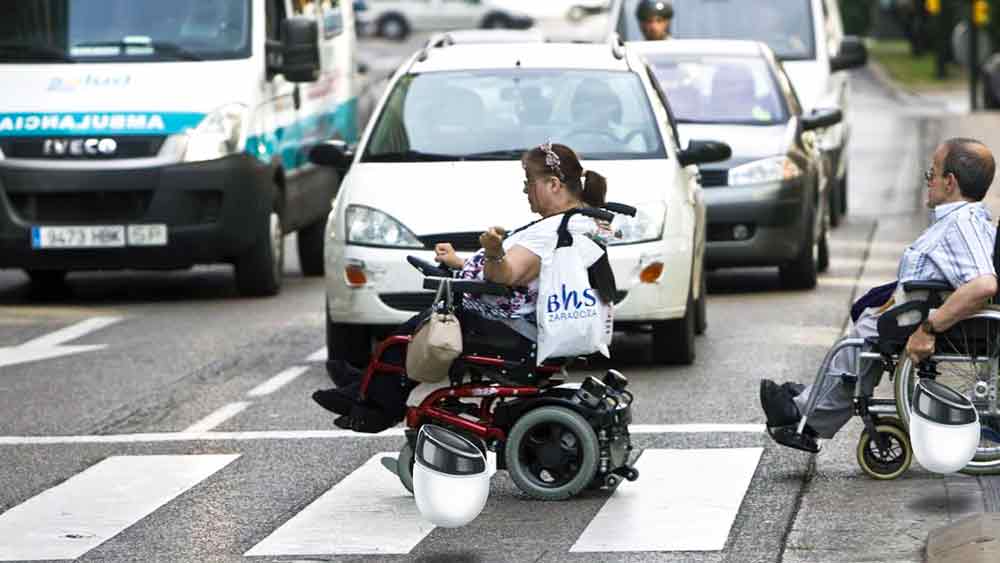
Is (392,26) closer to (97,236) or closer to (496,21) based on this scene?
(496,21)

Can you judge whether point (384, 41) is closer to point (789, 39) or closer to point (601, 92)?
point (789, 39)

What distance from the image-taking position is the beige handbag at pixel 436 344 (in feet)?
27.1

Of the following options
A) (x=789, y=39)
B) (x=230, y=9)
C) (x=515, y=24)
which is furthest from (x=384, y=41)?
(x=230, y=9)

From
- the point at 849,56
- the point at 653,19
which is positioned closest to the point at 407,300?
the point at 653,19

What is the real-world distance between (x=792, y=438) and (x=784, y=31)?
1223 centimetres

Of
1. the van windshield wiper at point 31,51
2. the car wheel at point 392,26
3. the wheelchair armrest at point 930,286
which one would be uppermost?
the wheelchair armrest at point 930,286

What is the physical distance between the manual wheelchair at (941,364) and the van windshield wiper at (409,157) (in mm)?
4061

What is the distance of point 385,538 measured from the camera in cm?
809

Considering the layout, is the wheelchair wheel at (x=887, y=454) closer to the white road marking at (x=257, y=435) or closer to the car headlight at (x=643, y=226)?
the white road marking at (x=257, y=435)

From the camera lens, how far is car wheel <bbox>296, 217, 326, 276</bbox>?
18141 millimetres

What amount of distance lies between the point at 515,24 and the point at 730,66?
45113 mm

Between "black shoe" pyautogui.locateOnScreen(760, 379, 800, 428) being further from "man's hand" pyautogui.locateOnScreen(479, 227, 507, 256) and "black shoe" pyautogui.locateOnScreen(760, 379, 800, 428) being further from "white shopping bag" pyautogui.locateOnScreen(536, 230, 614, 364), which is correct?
"man's hand" pyautogui.locateOnScreen(479, 227, 507, 256)

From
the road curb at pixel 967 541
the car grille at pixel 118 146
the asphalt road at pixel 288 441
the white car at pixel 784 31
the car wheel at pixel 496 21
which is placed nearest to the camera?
the road curb at pixel 967 541

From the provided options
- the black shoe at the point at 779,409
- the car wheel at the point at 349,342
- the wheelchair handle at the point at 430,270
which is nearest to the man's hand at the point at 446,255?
the wheelchair handle at the point at 430,270
